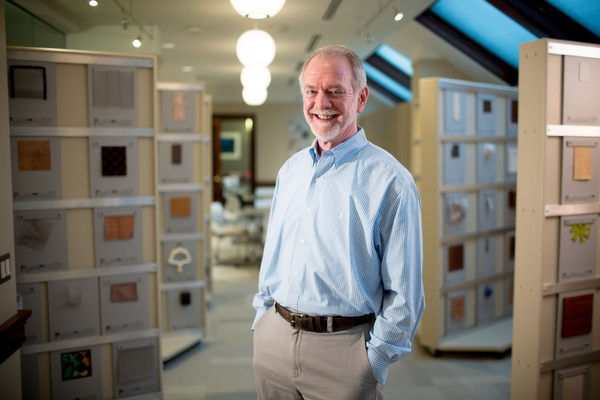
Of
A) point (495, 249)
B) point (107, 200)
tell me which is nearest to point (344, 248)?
point (107, 200)

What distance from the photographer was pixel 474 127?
3709 mm

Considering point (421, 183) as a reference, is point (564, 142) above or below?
above

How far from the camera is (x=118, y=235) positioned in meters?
2.61

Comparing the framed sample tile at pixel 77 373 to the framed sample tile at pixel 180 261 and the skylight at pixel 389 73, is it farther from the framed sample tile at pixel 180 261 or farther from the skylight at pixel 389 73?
the skylight at pixel 389 73

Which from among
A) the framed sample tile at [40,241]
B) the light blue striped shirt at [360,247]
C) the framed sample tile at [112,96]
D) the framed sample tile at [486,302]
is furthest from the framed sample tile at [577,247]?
the framed sample tile at [40,241]

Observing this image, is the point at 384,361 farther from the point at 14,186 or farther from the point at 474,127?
the point at 474,127

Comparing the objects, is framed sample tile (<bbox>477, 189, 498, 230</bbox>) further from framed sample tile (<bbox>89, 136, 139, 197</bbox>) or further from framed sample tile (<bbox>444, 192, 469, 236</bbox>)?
framed sample tile (<bbox>89, 136, 139, 197</bbox>)

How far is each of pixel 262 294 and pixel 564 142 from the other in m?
1.54

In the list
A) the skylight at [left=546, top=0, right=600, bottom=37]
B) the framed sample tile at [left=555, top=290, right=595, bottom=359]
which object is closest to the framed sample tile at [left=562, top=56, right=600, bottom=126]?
the framed sample tile at [left=555, top=290, right=595, bottom=359]

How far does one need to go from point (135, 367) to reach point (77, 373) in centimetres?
30

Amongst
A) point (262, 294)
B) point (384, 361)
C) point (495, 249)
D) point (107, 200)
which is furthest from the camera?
point (495, 249)

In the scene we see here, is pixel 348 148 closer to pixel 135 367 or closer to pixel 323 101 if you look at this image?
pixel 323 101

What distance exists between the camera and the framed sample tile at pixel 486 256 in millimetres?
3889

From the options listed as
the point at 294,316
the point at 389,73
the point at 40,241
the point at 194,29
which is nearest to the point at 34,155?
the point at 40,241
